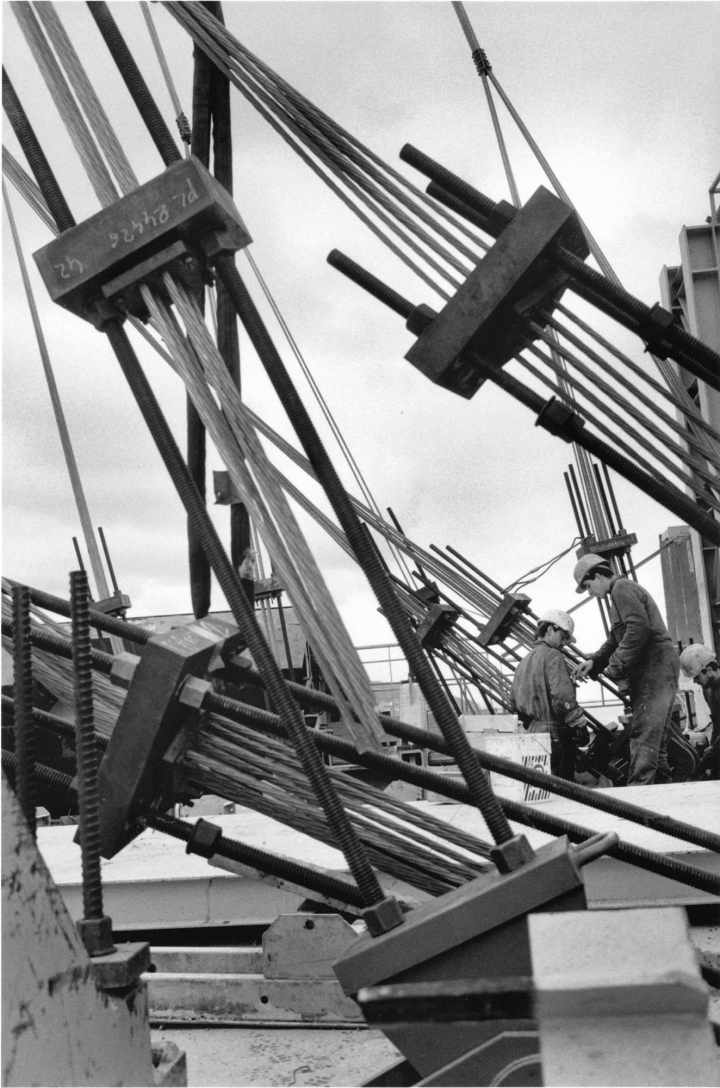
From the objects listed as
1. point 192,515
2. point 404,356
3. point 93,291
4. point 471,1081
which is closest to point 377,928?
point 471,1081

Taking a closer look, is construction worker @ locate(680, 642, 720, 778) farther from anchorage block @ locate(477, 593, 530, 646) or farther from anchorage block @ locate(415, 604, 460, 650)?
anchorage block @ locate(415, 604, 460, 650)

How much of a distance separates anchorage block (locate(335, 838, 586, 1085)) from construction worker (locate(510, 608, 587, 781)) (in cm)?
447

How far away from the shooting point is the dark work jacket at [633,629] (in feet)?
16.9

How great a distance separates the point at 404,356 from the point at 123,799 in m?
0.90

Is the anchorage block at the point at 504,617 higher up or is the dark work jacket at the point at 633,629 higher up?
the anchorage block at the point at 504,617

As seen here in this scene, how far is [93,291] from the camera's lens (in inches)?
60.1

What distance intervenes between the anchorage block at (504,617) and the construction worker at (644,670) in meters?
1.41

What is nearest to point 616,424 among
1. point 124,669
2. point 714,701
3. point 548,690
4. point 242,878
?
point 124,669

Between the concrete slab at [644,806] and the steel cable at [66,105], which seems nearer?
the steel cable at [66,105]

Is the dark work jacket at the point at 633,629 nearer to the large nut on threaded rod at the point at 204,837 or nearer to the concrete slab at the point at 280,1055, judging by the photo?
the concrete slab at the point at 280,1055

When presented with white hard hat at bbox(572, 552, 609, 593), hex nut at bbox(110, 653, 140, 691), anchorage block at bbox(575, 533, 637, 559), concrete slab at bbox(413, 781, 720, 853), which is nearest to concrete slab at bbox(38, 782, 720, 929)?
concrete slab at bbox(413, 781, 720, 853)

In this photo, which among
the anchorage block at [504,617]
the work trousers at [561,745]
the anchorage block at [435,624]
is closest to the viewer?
the work trousers at [561,745]

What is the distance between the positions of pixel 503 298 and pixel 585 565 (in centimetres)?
404

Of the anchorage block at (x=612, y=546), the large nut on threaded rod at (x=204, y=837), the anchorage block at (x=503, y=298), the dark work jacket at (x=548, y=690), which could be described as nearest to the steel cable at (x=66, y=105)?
the anchorage block at (x=503, y=298)
